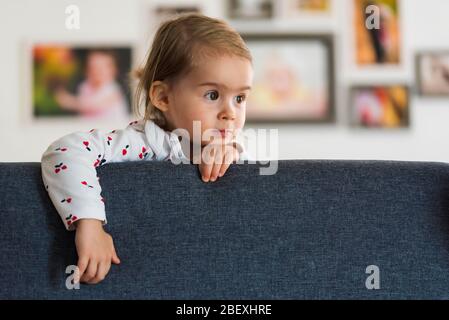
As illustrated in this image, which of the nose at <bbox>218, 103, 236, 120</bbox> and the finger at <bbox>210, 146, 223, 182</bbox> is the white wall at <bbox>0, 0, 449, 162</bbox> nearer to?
the nose at <bbox>218, 103, 236, 120</bbox>

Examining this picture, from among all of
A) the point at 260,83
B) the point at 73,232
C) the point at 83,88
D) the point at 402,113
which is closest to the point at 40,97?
the point at 83,88

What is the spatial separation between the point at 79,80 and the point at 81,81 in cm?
1

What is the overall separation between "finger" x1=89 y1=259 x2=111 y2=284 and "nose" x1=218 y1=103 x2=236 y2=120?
493 mm

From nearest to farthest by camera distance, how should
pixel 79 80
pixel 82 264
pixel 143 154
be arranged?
pixel 82 264, pixel 143 154, pixel 79 80

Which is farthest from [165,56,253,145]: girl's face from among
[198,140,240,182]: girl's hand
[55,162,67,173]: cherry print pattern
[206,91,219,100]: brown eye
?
[55,162,67,173]: cherry print pattern

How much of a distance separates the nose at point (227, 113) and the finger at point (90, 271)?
0.51 meters

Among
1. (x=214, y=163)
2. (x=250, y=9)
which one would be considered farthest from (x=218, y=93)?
(x=250, y=9)

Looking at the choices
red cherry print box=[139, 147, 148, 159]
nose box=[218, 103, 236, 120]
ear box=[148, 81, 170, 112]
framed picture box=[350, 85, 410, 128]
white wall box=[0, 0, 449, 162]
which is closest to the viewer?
red cherry print box=[139, 147, 148, 159]

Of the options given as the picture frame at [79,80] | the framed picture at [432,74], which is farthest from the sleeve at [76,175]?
the framed picture at [432,74]

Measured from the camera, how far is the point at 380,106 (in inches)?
143

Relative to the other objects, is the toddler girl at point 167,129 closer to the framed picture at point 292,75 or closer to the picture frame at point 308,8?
the framed picture at point 292,75

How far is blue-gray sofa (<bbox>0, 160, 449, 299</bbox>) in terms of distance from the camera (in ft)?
3.49

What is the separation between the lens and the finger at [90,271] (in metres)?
1.03

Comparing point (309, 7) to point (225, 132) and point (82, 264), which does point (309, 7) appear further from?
point (82, 264)
